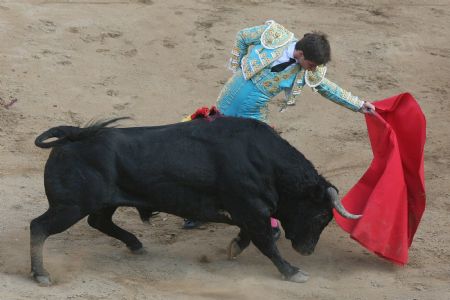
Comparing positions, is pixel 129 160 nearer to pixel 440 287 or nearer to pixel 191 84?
pixel 440 287

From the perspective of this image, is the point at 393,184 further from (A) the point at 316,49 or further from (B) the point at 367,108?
(A) the point at 316,49

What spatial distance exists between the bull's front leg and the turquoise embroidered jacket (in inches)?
34.8

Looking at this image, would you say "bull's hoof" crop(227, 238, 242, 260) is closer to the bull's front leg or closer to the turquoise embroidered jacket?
the bull's front leg

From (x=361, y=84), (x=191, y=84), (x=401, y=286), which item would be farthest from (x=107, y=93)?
(x=401, y=286)

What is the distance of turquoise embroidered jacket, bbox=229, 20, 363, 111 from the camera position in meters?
6.17

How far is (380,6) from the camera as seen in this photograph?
11391 millimetres

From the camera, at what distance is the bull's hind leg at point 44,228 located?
583 cm

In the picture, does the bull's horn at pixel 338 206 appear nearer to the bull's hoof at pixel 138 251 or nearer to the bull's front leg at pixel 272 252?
the bull's front leg at pixel 272 252

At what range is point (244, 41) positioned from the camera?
634 centimetres

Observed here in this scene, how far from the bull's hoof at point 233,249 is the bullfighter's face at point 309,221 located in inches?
13.4

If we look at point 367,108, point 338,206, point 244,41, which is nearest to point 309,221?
point 338,206

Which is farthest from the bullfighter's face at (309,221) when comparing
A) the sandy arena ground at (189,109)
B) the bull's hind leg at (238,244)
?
the bull's hind leg at (238,244)

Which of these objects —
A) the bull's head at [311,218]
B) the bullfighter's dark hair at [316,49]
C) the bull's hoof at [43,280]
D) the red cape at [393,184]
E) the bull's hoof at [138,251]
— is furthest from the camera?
the bull's hoof at [138,251]

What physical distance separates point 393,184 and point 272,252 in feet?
3.12
